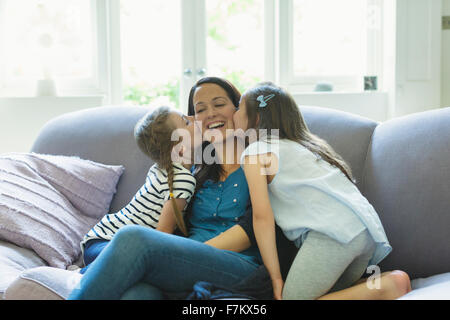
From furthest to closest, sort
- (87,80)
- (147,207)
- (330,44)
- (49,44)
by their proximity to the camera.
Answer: (330,44) → (87,80) → (49,44) → (147,207)

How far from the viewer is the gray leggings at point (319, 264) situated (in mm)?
1322

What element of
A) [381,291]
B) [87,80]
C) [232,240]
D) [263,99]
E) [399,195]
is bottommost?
[381,291]

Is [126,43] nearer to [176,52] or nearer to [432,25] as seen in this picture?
[176,52]

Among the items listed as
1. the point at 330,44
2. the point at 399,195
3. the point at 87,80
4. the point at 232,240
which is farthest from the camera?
the point at 330,44

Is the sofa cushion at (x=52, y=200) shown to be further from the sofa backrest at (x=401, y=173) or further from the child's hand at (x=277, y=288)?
the child's hand at (x=277, y=288)

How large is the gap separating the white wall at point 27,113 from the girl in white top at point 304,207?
1.88 meters

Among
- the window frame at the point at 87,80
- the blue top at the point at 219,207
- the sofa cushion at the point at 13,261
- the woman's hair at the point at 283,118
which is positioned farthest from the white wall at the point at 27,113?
the woman's hair at the point at 283,118

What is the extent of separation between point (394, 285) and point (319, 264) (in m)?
0.22

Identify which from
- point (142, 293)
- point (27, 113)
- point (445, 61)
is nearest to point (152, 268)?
point (142, 293)

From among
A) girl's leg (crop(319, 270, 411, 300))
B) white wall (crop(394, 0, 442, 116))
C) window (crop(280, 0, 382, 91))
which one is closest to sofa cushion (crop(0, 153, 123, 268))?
girl's leg (crop(319, 270, 411, 300))

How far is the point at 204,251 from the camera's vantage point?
4.35 feet

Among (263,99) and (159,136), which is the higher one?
(263,99)

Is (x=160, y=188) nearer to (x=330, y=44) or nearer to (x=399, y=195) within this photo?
(x=399, y=195)

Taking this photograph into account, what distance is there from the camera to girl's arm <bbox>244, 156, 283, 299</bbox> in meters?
1.38
